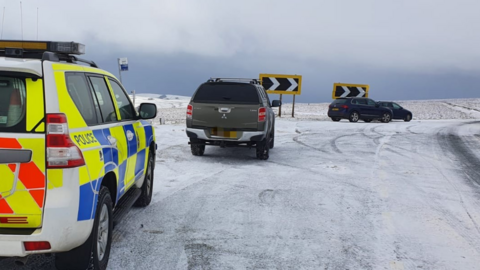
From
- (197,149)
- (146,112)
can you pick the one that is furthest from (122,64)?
(146,112)

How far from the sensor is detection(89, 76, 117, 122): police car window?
13.4 ft

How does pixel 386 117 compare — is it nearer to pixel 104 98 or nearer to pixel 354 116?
pixel 354 116

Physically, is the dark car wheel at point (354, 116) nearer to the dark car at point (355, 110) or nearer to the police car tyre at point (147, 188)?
the dark car at point (355, 110)

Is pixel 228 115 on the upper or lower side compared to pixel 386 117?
upper

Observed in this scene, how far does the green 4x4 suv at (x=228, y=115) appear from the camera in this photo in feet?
31.7

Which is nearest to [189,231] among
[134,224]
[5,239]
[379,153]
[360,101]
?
[134,224]

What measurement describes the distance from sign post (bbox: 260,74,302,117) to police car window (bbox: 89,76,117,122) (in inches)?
848

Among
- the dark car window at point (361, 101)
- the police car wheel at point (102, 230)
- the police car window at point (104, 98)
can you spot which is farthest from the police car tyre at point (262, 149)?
the dark car window at point (361, 101)

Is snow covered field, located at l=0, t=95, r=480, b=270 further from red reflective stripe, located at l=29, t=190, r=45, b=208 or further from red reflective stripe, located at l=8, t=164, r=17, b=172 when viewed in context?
red reflective stripe, located at l=8, t=164, r=17, b=172

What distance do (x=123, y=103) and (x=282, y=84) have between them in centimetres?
2146

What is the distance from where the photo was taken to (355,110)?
26.3 m

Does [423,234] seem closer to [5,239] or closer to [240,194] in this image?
[240,194]

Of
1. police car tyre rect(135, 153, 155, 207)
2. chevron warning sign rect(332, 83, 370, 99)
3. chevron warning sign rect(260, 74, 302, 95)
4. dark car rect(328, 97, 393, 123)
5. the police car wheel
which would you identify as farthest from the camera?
chevron warning sign rect(332, 83, 370, 99)

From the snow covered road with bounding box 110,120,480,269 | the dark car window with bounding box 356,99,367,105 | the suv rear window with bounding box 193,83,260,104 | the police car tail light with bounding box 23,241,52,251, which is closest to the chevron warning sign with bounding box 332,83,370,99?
the dark car window with bounding box 356,99,367,105
